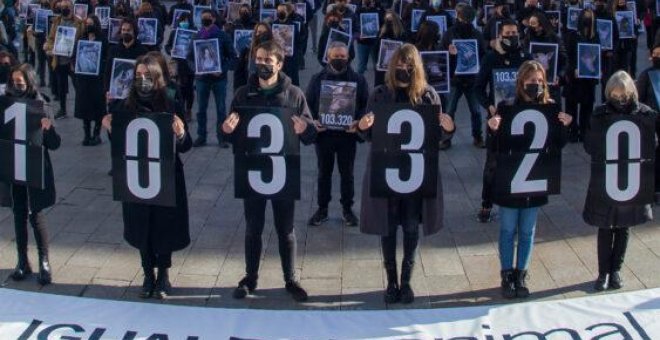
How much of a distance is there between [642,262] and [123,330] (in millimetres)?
4186

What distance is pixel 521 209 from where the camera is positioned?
6.80 m

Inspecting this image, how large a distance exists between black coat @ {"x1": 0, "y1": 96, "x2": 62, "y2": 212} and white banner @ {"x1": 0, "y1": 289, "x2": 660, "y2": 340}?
37.4 inches

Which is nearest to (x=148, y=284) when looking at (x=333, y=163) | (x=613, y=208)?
(x=333, y=163)

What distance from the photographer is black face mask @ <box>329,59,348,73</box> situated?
8023 millimetres

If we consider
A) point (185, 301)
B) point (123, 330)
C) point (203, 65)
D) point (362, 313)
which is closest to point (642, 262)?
point (362, 313)

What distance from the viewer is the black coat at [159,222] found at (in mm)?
6777

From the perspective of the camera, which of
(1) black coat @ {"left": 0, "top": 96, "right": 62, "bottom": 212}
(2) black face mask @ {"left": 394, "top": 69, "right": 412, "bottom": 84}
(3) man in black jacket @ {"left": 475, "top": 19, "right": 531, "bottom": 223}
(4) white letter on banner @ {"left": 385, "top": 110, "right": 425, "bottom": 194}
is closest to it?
(4) white letter on banner @ {"left": 385, "top": 110, "right": 425, "bottom": 194}

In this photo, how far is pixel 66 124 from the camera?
13.4m

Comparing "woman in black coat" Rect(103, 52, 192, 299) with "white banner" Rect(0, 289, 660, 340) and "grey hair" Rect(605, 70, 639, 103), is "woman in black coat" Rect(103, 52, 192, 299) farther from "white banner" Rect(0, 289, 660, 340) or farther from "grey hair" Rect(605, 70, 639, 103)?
"grey hair" Rect(605, 70, 639, 103)

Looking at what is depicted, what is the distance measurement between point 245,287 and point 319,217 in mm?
1909

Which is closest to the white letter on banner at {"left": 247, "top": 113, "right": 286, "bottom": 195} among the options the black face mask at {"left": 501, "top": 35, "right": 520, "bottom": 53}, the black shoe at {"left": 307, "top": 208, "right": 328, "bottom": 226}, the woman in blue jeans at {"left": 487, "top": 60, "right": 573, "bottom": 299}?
the woman in blue jeans at {"left": 487, "top": 60, "right": 573, "bottom": 299}

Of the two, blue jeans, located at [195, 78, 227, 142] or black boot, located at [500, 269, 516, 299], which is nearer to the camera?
black boot, located at [500, 269, 516, 299]

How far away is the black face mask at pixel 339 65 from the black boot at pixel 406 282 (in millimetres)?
2026

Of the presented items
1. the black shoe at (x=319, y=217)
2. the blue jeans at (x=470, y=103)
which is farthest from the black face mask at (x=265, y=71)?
the blue jeans at (x=470, y=103)
